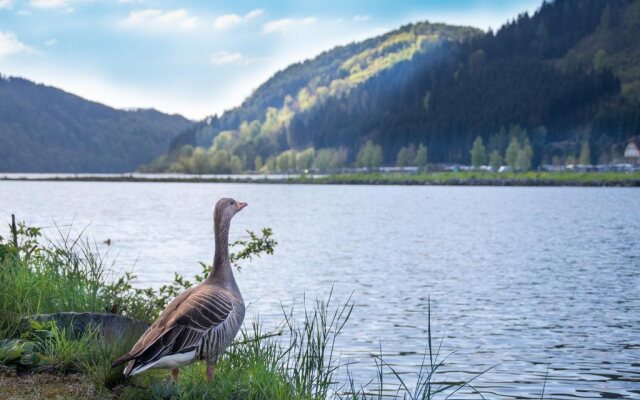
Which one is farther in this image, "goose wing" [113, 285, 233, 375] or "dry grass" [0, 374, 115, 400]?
"dry grass" [0, 374, 115, 400]

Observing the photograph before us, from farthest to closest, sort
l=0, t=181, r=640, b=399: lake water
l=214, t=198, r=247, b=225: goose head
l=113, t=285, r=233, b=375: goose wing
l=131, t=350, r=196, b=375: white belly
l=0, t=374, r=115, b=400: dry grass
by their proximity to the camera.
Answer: l=0, t=181, r=640, b=399: lake water → l=214, t=198, r=247, b=225: goose head → l=0, t=374, r=115, b=400: dry grass → l=113, t=285, r=233, b=375: goose wing → l=131, t=350, r=196, b=375: white belly

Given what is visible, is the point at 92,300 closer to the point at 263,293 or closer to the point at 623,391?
the point at 623,391

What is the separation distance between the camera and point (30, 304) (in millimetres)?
12023

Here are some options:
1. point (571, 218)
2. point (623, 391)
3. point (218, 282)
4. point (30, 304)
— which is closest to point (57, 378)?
point (218, 282)

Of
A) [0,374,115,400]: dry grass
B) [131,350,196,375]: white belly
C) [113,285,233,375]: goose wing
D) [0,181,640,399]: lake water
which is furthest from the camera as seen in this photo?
[0,181,640,399]: lake water

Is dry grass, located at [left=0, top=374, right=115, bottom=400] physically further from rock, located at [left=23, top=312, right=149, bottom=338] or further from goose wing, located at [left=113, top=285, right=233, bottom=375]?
rock, located at [left=23, top=312, right=149, bottom=338]

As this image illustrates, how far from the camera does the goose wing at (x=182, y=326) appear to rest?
778 cm

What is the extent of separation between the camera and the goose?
7801 millimetres

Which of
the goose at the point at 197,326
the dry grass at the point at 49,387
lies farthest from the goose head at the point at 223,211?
the dry grass at the point at 49,387

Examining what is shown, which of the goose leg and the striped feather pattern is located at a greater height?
the striped feather pattern

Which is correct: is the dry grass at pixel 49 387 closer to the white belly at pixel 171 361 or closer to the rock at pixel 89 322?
the white belly at pixel 171 361

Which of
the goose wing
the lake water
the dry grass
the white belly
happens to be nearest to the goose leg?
the white belly

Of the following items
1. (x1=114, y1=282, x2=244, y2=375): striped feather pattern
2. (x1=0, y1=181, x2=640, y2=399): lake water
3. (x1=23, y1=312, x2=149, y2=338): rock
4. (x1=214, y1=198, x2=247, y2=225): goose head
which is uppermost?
(x1=214, y1=198, x2=247, y2=225): goose head

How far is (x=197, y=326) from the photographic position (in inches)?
325
